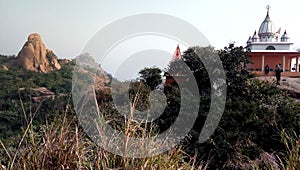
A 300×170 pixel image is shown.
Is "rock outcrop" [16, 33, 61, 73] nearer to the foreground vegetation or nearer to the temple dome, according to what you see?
the foreground vegetation

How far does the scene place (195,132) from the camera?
20.0 ft

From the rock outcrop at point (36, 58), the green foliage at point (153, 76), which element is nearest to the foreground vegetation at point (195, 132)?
the green foliage at point (153, 76)

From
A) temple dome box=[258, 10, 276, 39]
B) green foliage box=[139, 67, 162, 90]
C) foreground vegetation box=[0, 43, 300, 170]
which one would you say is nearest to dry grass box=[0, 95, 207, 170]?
foreground vegetation box=[0, 43, 300, 170]

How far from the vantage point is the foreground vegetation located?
1.58m

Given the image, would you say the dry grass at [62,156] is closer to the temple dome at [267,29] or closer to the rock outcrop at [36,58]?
the temple dome at [267,29]

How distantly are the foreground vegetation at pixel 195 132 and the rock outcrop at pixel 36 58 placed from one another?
273 inches

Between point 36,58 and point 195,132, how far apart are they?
63.5 feet

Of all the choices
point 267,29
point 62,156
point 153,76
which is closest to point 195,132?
point 153,76

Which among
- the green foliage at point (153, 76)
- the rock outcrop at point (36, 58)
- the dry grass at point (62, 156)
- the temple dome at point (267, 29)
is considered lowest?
the dry grass at point (62, 156)

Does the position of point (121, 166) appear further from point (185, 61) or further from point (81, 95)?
point (185, 61)

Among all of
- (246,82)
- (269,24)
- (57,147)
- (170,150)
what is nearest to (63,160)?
(57,147)

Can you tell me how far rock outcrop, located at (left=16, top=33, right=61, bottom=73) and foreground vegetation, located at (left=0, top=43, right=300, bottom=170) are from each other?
6.94 m

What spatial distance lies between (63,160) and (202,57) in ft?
26.9

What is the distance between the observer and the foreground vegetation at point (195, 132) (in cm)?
158
